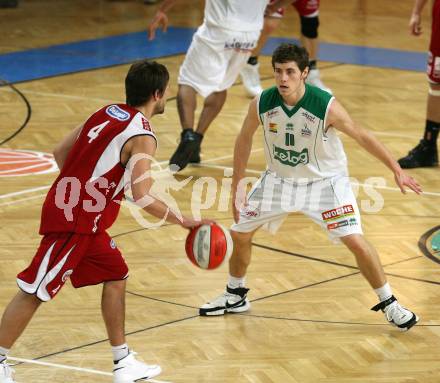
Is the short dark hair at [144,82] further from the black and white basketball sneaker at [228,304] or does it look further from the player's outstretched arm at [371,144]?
the black and white basketball sneaker at [228,304]

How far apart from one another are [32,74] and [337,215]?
7.64 meters

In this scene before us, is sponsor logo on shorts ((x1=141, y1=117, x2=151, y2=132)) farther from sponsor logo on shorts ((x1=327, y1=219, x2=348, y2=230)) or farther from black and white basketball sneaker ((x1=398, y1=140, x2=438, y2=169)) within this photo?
black and white basketball sneaker ((x1=398, y1=140, x2=438, y2=169))

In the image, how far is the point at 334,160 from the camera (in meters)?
Answer: 6.04

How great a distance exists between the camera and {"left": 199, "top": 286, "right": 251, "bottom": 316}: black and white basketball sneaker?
6.12 meters

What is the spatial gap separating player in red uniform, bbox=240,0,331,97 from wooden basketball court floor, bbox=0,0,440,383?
1.97ft

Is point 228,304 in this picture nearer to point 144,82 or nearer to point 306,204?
point 306,204

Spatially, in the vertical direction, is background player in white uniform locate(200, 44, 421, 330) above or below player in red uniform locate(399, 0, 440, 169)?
above

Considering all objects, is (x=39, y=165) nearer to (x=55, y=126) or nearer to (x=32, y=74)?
(x=55, y=126)

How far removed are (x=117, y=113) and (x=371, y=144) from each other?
136 cm

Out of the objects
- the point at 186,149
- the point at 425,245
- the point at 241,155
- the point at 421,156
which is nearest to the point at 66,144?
the point at 241,155

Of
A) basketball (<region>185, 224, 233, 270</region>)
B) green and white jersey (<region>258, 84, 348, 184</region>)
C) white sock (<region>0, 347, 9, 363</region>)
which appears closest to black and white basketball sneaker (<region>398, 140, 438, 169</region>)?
green and white jersey (<region>258, 84, 348, 184</region>)

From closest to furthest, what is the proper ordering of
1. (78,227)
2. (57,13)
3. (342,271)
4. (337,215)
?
(78,227)
(337,215)
(342,271)
(57,13)

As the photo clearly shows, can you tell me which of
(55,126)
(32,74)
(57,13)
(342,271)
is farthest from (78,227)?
(57,13)

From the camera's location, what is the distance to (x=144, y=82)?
5102 millimetres
